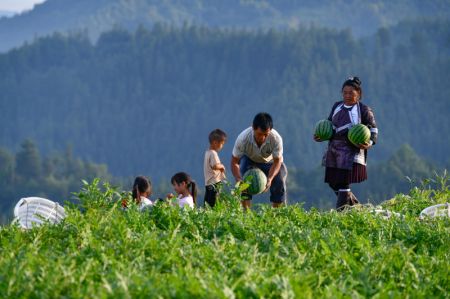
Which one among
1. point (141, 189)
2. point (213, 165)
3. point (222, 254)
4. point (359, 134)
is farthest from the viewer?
point (213, 165)

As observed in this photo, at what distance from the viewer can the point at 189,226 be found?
784cm

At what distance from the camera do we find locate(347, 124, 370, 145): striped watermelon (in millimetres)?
10344

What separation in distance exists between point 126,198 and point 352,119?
2.96 metres

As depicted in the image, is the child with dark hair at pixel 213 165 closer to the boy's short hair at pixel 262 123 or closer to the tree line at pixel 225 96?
the boy's short hair at pixel 262 123

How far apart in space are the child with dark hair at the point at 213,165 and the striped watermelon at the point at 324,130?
91cm

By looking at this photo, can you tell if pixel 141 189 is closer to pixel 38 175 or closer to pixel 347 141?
pixel 347 141

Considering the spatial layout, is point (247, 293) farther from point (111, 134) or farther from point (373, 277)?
point (111, 134)

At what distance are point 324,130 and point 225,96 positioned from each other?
577 feet

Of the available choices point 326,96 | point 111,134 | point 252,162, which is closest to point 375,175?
point 326,96

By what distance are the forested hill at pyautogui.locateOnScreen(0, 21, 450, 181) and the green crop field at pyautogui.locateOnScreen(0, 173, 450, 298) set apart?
145 metres

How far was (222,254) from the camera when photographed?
6.63 m

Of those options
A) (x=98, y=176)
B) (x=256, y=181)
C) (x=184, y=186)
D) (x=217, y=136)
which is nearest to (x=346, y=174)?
(x=256, y=181)

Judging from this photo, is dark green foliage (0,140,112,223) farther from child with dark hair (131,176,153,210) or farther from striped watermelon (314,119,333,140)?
child with dark hair (131,176,153,210)

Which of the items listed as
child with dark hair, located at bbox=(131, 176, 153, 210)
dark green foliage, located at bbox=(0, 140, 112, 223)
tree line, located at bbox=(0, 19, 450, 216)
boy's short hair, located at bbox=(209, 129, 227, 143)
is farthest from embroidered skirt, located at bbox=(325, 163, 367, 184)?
tree line, located at bbox=(0, 19, 450, 216)
